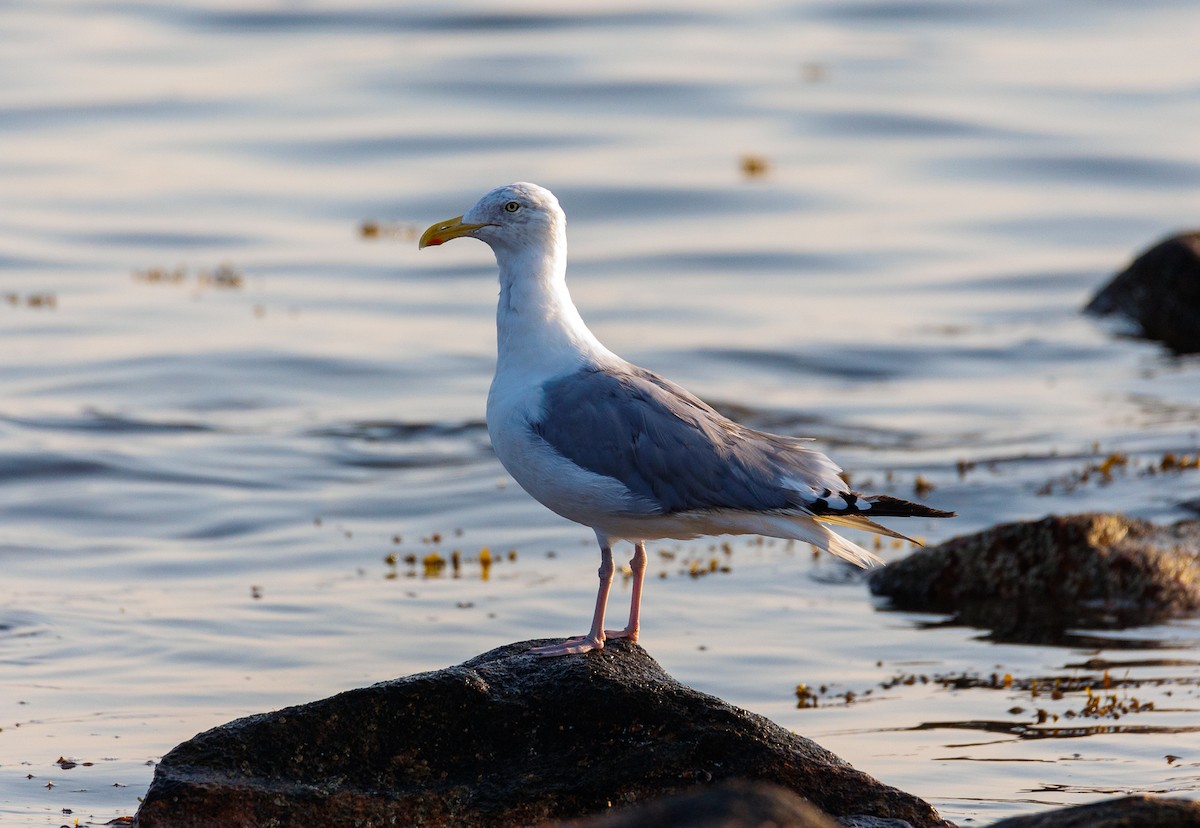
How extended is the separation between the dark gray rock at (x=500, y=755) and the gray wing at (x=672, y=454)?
826 millimetres

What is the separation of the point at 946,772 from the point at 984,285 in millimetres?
16339

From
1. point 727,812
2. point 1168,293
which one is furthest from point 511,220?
point 1168,293

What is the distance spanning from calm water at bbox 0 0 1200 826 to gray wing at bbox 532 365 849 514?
71.7 inches

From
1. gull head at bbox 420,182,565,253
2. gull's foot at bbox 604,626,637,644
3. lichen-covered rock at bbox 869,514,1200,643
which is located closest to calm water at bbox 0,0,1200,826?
lichen-covered rock at bbox 869,514,1200,643

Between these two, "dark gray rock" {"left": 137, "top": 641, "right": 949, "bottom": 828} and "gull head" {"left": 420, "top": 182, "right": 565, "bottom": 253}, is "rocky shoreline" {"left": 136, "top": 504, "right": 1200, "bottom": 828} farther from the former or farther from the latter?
"gull head" {"left": 420, "top": 182, "right": 565, "bottom": 253}

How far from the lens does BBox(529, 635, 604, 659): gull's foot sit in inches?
294

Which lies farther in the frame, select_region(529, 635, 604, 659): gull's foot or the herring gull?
select_region(529, 635, 604, 659): gull's foot

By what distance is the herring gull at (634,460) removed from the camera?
7293mm

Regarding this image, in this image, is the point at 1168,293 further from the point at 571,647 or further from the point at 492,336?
the point at 571,647

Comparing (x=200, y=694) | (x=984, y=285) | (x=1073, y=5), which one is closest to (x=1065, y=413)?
(x=984, y=285)

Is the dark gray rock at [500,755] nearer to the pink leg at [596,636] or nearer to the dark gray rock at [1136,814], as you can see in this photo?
the pink leg at [596,636]

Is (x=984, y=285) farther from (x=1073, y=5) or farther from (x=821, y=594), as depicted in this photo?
(x=1073, y=5)

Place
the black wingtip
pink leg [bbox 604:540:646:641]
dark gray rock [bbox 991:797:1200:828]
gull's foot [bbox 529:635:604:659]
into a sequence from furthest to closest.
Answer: pink leg [bbox 604:540:646:641] < gull's foot [bbox 529:635:604:659] < the black wingtip < dark gray rock [bbox 991:797:1200:828]

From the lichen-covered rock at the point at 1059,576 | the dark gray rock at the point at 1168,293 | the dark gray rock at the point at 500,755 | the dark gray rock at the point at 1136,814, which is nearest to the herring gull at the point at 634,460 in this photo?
the dark gray rock at the point at 500,755
